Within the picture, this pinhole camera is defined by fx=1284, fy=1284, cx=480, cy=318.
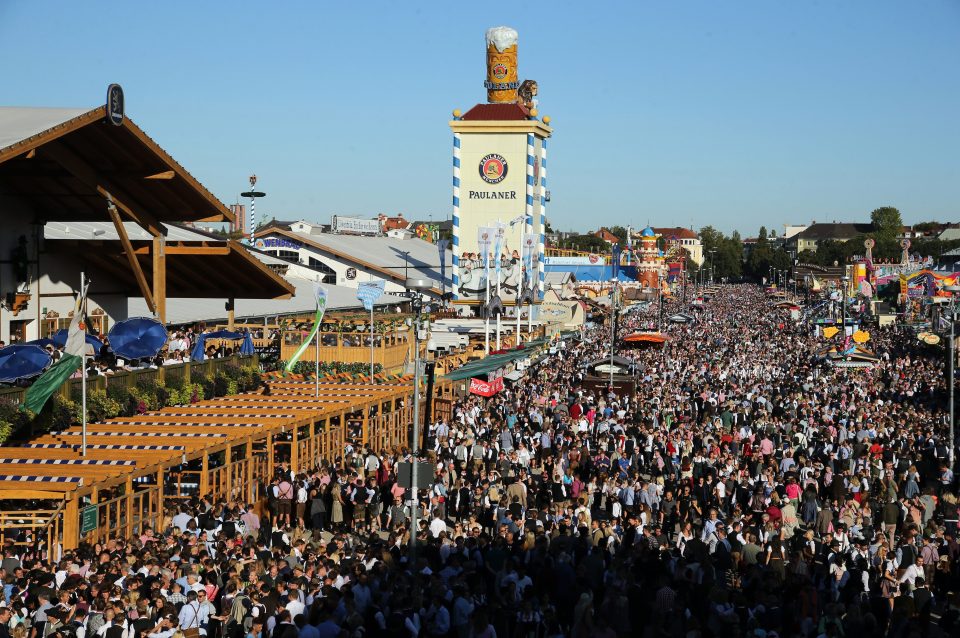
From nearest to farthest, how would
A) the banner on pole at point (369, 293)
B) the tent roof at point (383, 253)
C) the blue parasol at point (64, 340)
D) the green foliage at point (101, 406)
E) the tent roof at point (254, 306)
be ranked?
the green foliage at point (101, 406), the blue parasol at point (64, 340), the banner on pole at point (369, 293), the tent roof at point (254, 306), the tent roof at point (383, 253)

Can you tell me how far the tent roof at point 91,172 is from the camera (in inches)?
808

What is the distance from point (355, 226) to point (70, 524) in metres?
90.7

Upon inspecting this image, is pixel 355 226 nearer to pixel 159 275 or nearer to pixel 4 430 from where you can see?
pixel 159 275

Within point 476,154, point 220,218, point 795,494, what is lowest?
point 795,494

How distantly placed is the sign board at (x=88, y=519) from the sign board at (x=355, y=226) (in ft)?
284

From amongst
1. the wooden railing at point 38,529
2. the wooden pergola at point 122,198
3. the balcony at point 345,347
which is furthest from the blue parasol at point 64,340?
the balcony at point 345,347

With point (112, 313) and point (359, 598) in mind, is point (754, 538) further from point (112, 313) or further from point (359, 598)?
point (112, 313)

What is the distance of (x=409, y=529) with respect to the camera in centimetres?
1609

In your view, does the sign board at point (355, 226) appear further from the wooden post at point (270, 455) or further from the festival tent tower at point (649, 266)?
the wooden post at point (270, 455)

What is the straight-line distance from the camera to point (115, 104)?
20.8 metres

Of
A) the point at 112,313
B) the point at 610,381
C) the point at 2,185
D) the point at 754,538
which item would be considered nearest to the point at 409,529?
the point at 754,538

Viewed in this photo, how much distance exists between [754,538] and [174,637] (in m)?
7.59

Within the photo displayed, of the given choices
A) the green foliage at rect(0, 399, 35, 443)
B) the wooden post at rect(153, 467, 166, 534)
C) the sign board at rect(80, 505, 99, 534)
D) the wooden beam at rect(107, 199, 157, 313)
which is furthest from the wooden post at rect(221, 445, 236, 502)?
the wooden beam at rect(107, 199, 157, 313)

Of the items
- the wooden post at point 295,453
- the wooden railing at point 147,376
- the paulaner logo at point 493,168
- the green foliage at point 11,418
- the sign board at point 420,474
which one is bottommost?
the wooden post at point 295,453
